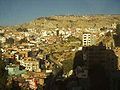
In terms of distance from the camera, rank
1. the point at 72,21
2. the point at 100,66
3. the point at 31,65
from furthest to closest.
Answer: the point at 72,21, the point at 31,65, the point at 100,66

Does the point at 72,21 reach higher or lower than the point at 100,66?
higher

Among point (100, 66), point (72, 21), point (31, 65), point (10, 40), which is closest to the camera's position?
point (100, 66)

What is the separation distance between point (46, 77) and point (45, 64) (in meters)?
4.03

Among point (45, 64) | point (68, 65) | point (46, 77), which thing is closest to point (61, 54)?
point (45, 64)

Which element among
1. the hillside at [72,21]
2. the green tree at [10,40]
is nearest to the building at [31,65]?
the green tree at [10,40]

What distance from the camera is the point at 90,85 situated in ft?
35.0

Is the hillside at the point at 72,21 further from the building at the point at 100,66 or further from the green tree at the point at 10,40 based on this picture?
the building at the point at 100,66

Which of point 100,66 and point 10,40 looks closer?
point 100,66

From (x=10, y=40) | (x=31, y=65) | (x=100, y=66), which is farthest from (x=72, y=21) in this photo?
(x=100, y=66)

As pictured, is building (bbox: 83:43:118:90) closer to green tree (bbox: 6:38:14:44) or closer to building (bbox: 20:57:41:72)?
building (bbox: 20:57:41:72)

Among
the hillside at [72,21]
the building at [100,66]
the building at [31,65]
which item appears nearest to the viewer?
the building at [100,66]

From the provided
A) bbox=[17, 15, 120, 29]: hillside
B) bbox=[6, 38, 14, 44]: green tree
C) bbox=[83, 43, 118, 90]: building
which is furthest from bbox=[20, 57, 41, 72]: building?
bbox=[17, 15, 120, 29]: hillside

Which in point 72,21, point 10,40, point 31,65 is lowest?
point 31,65

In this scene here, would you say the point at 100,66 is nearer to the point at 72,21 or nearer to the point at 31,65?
the point at 31,65
